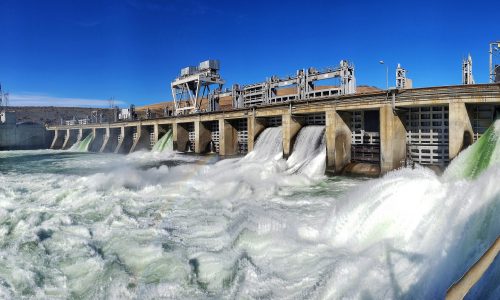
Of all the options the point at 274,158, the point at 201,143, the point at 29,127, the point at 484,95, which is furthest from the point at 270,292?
the point at 29,127

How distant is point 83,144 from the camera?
51594 millimetres

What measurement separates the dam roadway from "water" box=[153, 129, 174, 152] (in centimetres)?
842

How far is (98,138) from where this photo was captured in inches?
1993

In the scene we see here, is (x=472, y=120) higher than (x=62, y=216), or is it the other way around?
(x=472, y=120)

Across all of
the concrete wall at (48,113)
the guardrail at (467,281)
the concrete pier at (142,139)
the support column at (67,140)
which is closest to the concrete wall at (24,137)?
the support column at (67,140)

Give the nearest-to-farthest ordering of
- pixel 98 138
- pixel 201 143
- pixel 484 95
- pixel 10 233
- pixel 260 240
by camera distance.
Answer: pixel 260 240, pixel 10 233, pixel 484 95, pixel 201 143, pixel 98 138

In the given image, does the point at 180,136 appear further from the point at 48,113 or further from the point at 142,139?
the point at 48,113

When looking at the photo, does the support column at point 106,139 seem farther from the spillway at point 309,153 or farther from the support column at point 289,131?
the spillway at point 309,153

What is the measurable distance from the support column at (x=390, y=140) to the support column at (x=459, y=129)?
271cm

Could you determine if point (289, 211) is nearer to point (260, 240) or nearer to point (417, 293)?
point (260, 240)

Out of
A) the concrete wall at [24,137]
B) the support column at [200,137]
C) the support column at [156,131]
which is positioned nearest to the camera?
the support column at [200,137]

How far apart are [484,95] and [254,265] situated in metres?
12.7

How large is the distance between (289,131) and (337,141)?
13.2 ft

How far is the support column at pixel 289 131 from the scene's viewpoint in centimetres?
2256
